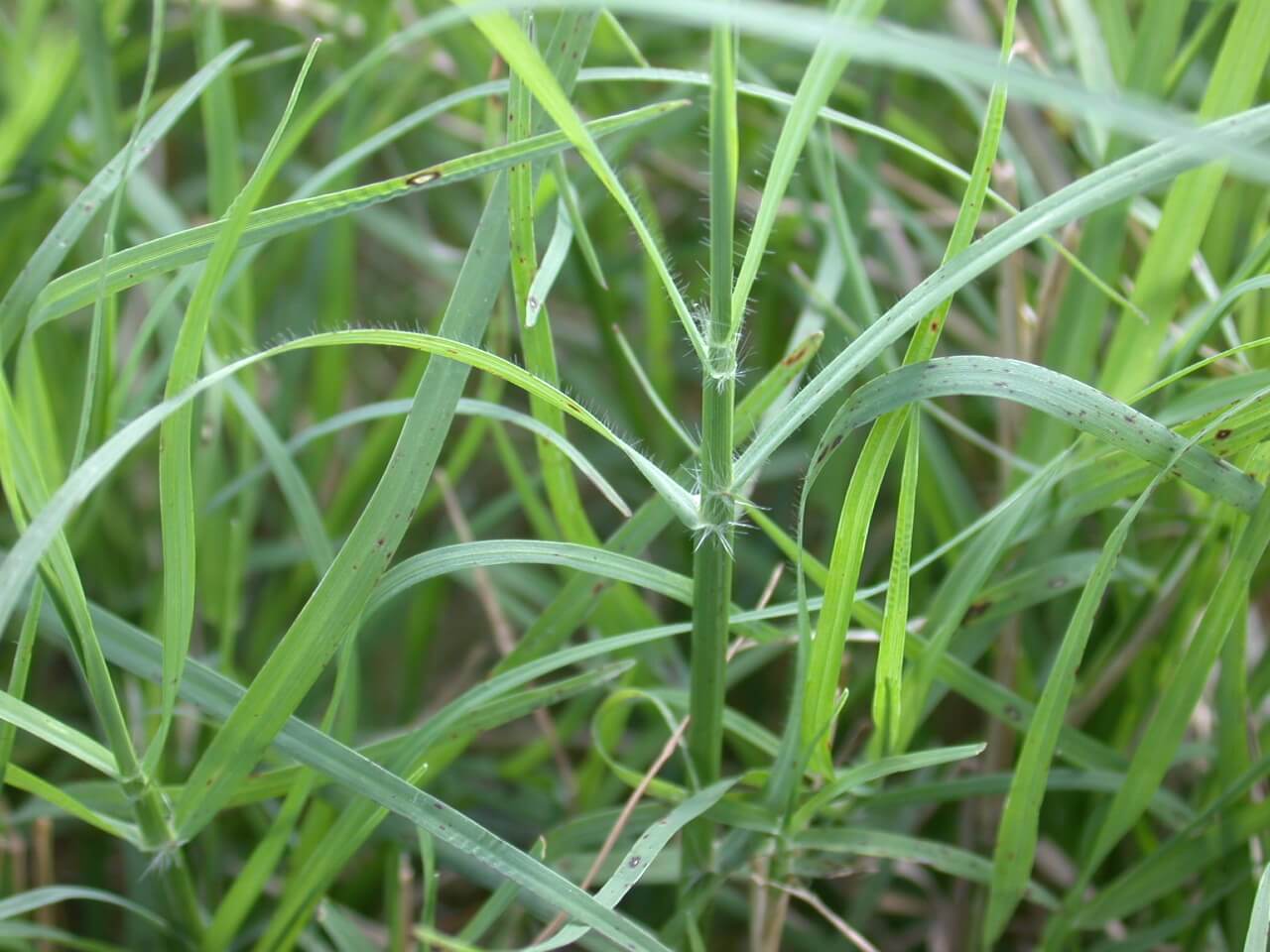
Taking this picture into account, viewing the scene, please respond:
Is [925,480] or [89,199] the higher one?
[89,199]

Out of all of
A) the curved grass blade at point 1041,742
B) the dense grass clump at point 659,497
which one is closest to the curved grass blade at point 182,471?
the dense grass clump at point 659,497

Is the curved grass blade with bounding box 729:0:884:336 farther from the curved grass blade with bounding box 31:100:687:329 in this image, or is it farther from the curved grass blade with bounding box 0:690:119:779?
the curved grass blade with bounding box 0:690:119:779

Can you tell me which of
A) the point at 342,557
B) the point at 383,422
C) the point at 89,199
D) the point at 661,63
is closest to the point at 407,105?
the point at 661,63

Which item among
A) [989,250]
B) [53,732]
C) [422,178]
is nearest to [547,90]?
[422,178]

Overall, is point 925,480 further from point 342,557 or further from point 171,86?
point 171,86

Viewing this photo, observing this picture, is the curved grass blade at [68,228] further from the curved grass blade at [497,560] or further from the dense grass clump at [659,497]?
the curved grass blade at [497,560]

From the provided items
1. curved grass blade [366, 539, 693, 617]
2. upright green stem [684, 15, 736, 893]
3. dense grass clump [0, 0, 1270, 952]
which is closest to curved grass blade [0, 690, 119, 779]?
dense grass clump [0, 0, 1270, 952]

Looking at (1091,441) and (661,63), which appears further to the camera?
(661,63)

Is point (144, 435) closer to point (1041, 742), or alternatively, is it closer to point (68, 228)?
point (68, 228)
